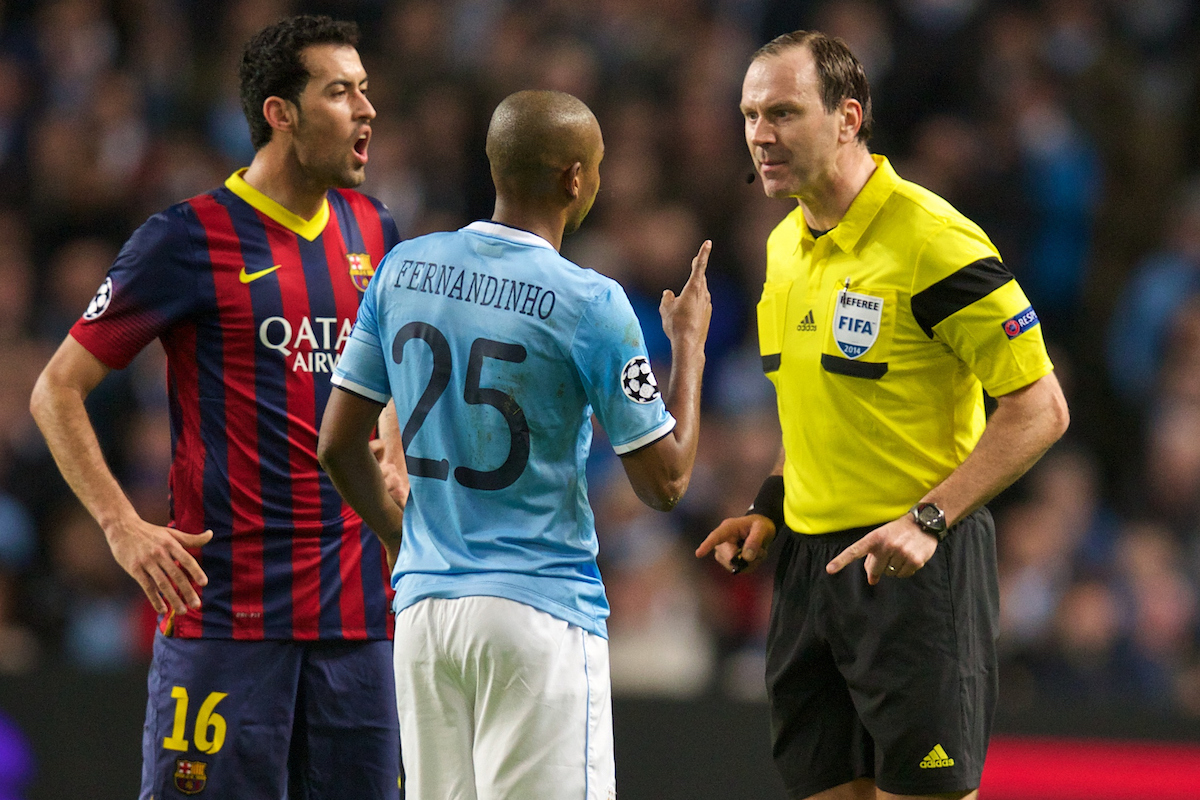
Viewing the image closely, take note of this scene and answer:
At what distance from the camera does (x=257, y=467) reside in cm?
375

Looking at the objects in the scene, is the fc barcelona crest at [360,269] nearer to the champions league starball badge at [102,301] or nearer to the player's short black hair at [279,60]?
the player's short black hair at [279,60]

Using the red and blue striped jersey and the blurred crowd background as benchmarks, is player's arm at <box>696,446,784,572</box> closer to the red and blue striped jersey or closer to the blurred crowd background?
the red and blue striped jersey

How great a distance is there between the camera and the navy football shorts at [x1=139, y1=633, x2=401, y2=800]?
3648 mm

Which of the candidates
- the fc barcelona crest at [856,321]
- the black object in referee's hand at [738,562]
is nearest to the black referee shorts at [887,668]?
the black object in referee's hand at [738,562]

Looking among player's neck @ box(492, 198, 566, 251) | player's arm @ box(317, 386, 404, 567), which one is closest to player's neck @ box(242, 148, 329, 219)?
player's arm @ box(317, 386, 404, 567)

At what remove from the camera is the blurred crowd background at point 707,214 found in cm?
677

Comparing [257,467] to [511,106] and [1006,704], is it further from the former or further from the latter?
[1006,704]

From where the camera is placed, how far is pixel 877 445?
3.54 metres

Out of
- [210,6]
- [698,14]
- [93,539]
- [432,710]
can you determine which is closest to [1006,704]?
[432,710]

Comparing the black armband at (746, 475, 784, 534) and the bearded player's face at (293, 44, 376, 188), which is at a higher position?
the bearded player's face at (293, 44, 376, 188)

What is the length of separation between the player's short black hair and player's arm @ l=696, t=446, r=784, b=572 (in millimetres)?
1600

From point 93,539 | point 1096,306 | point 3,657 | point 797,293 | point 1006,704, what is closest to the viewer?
point 797,293

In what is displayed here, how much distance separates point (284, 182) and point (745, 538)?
154cm

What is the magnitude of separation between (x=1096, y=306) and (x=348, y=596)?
6.13 metres
